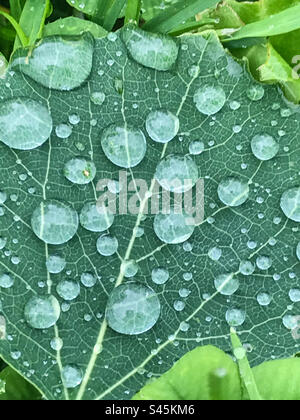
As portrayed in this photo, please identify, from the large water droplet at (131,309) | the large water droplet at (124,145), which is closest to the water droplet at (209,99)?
the large water droplet at (124,145)

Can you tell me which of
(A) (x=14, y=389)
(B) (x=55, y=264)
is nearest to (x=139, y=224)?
(B) (x=55, y=264)

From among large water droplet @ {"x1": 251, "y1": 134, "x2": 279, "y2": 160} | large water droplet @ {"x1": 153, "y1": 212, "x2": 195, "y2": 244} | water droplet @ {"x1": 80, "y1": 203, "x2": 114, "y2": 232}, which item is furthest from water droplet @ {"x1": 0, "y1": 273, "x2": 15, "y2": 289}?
large water droplet @ {"x1": 251, "y1": 134, "x2": 279, "y2": 160}

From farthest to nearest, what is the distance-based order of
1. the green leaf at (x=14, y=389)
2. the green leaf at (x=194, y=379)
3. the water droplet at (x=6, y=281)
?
the green leaf at (x=14, y=389) < the water droplet at (x=6, y=281) < the green leaf at (x=194, y=379)

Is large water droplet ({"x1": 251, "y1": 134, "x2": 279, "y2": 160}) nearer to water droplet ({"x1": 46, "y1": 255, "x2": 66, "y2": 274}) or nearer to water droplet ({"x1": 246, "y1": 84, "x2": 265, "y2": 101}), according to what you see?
water droplet ({"x1": 246, "y1": 84, "x2": 265, "y2": 101})

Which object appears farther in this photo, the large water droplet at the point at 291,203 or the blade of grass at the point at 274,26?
the blade of grass at the point at 274,26

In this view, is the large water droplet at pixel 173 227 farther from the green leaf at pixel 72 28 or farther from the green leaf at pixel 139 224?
the green leaf at pixel 72 28

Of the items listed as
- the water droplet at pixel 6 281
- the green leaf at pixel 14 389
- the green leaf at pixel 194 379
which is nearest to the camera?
the green leaf at pixel 194 379

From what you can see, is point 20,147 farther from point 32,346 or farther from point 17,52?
point 32,346
